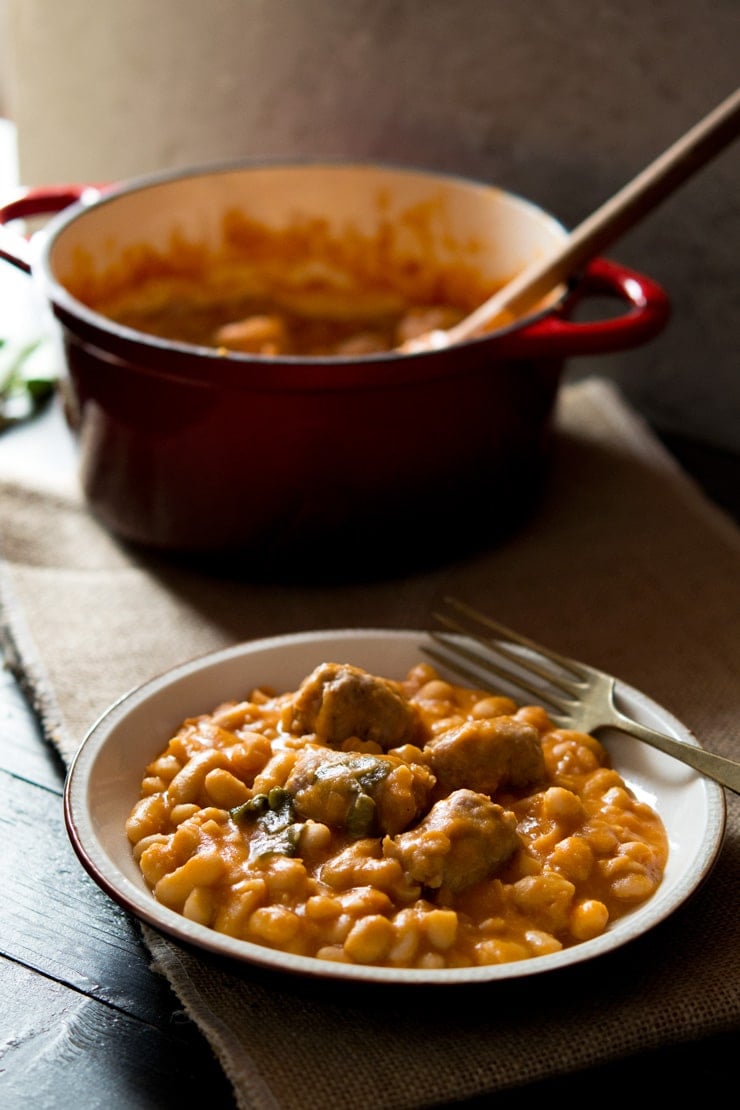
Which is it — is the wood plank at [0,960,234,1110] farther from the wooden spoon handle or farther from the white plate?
the wooden spoon handle

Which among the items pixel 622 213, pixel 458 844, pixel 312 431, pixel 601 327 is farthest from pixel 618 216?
pixel 458 844

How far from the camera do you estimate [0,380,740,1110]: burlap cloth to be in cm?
105

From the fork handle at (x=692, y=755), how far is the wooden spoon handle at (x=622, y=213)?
2.06 ft

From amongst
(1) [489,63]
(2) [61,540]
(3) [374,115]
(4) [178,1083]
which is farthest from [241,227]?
(4) [178,1083]

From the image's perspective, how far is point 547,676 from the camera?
4.63ft

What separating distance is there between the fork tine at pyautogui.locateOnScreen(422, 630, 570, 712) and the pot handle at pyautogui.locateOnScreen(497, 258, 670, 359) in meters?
0.41

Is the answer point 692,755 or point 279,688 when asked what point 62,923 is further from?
point 692,755

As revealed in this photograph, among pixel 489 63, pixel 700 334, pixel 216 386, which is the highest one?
pixel 489 63

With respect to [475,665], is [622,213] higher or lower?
higher

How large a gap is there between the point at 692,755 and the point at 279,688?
1.42ft

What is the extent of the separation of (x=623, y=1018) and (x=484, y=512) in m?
0.82

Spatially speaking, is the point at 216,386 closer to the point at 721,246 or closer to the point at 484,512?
the point at 484,512

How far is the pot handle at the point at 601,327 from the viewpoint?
166 centimetres

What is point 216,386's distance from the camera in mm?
1594
